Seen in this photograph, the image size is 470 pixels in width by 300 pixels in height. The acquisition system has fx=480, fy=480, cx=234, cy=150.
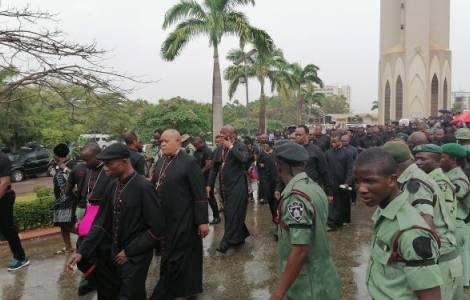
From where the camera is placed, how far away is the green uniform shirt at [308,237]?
9.29 feet

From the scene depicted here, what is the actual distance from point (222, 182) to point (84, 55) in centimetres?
276

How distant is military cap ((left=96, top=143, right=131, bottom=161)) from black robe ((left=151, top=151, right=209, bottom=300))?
99cm

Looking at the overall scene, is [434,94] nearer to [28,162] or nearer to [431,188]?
[28,162]

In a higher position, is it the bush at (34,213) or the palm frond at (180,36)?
the palm frond at (180,36)

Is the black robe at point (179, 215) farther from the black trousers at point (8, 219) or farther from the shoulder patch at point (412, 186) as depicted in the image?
the black trousers at point (8, 219)

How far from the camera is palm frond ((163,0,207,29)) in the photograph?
1803 centimetres

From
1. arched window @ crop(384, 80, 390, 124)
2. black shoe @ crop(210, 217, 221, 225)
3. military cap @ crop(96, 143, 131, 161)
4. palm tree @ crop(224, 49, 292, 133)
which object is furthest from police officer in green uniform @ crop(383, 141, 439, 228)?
arched window @ crop(384, 80, 390, 124)

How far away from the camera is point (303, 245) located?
2.80 meters

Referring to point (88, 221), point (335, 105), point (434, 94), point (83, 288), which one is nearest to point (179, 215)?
point (88, 221)

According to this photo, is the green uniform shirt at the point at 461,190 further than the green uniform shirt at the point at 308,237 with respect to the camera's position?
Yes

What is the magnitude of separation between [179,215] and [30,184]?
15912 millimetres

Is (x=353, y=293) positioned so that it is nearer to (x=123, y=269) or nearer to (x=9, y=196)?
(x=123, y=269)

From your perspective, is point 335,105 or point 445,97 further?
point 335,105

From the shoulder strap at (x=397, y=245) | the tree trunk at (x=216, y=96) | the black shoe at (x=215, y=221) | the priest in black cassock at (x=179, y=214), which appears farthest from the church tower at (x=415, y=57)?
the shoulder strap at (x=397, y=245)
